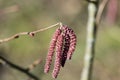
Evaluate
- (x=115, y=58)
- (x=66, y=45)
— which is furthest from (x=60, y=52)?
(x=115, y=58)

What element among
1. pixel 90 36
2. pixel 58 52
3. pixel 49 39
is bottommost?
pixel 49 39

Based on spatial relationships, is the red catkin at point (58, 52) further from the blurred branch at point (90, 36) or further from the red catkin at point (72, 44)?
the blurred branch at point (90, 36)

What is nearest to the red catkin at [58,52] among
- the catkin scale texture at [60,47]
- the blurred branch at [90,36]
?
the catkin scale texture at [60,47]

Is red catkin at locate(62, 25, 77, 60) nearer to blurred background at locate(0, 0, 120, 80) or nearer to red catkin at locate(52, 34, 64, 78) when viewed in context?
red catkin at locate(52, 34, 64, 78)

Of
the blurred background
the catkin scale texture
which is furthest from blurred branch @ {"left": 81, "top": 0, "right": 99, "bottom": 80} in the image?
the blurred background

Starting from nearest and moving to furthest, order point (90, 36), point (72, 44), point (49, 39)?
point (72, 44) → point (90, 36) → point (49, 39)

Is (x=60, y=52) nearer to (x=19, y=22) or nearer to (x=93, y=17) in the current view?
(x=93, y=17)

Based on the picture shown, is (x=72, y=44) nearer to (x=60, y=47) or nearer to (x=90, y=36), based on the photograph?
(x=60, y=47)

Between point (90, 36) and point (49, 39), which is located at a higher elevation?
point (90, 36)

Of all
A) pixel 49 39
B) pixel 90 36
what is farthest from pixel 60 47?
pixel 49 39
